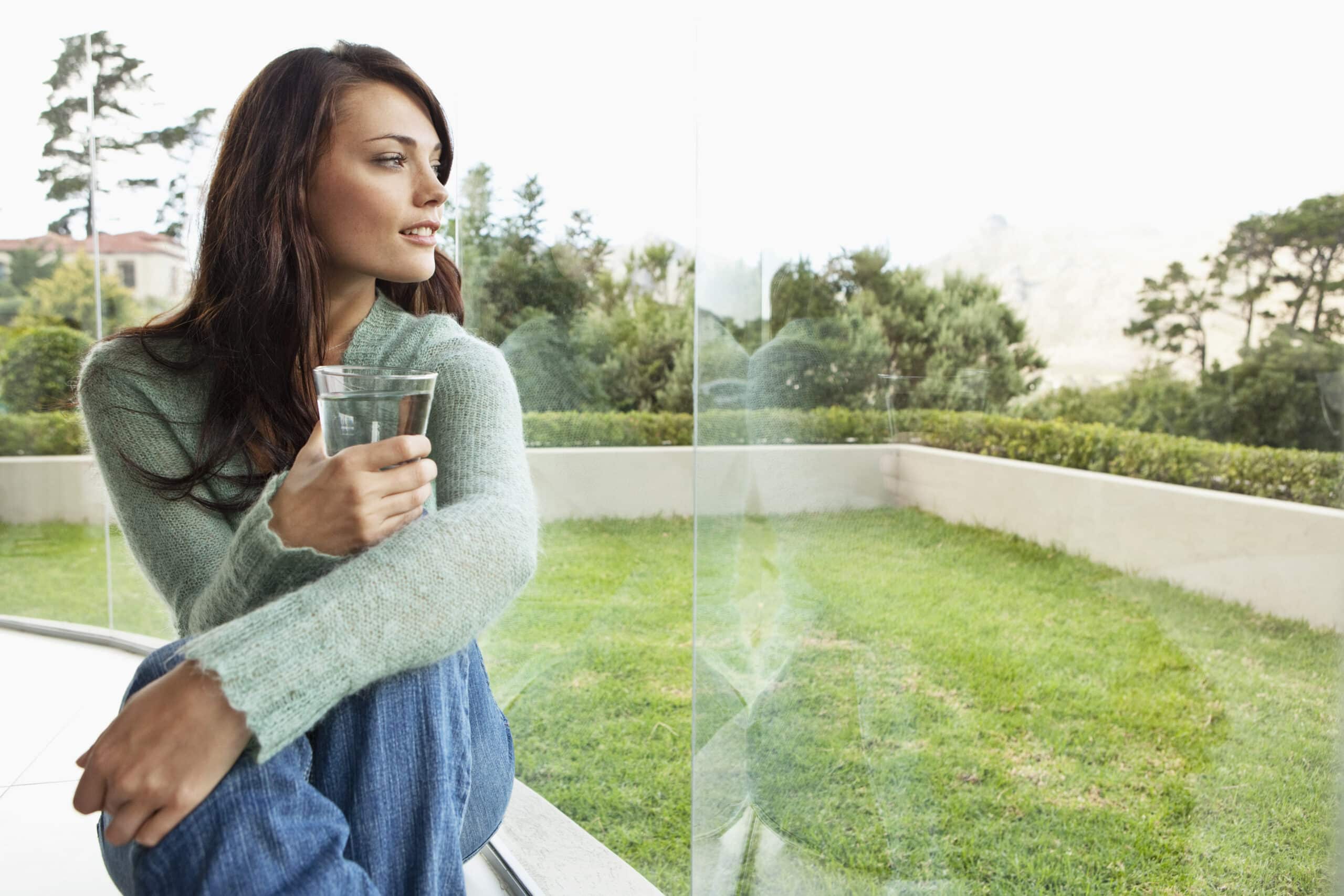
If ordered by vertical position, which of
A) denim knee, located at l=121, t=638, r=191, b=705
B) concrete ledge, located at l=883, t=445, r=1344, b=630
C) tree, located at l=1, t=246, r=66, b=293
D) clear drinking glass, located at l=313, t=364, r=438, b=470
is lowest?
denim knee, located at l=121, t=638, r=191, b=705

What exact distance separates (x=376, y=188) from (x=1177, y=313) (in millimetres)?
1022

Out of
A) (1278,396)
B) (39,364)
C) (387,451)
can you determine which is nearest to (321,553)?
(387,451)

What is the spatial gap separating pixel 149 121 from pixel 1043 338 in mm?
3671

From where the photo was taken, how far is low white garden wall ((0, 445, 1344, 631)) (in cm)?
80

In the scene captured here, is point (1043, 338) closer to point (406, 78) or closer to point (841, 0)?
point (841, 0)

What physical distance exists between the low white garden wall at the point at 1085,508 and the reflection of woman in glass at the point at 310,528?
1.46ft

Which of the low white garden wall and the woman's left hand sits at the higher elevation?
the low white garden wall

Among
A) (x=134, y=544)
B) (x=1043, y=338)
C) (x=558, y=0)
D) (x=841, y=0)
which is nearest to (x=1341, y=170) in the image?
(x=1043, y=338)

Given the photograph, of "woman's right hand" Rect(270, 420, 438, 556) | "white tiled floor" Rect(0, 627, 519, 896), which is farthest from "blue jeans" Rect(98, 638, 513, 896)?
"white tiled floor" Rect(0, 627, 519, 896)

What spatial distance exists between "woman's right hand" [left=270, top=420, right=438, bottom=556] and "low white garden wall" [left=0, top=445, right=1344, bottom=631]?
0.59 m

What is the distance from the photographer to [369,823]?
1.00m

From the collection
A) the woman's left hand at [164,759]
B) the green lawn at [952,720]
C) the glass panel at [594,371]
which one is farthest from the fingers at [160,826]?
the glass panel at [594,371]

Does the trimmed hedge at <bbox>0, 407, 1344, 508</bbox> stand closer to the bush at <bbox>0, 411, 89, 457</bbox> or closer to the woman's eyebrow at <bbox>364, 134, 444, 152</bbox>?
the woman's eyebrow at <bbox>364, 134, 444, 152</bbox>

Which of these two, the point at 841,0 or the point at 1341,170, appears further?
the point at 841,0
